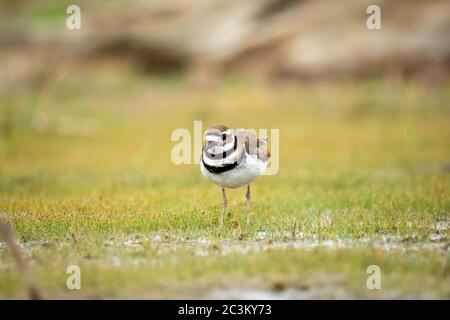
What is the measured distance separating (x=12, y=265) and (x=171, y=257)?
4.97ft

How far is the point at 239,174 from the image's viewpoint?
8.04 metres

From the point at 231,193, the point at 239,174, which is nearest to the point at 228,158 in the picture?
the point at 239,174

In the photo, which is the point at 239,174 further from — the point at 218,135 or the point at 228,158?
the point at 218,135

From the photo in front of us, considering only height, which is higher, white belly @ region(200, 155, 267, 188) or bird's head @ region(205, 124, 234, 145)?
bird's head @ region(205, 124, 234, 145)

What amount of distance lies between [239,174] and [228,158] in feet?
0.86

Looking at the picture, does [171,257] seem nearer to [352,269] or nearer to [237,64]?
[352,269]

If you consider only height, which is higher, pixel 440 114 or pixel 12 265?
pixel 440 114

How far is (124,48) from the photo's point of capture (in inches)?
954

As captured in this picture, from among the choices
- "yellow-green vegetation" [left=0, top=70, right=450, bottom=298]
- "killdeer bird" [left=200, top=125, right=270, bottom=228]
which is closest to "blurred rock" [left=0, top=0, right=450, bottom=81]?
"yellow-green vegetation" [left=0, top=70, right=450, bottom=298]

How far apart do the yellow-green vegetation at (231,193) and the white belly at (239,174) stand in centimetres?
57

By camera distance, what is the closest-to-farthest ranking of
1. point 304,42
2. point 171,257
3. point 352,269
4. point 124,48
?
point 352,269 < point 171,257 < point 304,42 < point 124,48

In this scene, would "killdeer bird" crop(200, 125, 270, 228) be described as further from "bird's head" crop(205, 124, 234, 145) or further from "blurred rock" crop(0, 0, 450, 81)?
"blurred rock" crop(0, 0, 450, 81)

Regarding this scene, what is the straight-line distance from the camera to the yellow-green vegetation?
6.75m

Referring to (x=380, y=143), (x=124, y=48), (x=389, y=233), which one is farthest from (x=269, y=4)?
(x=389, y=233)
